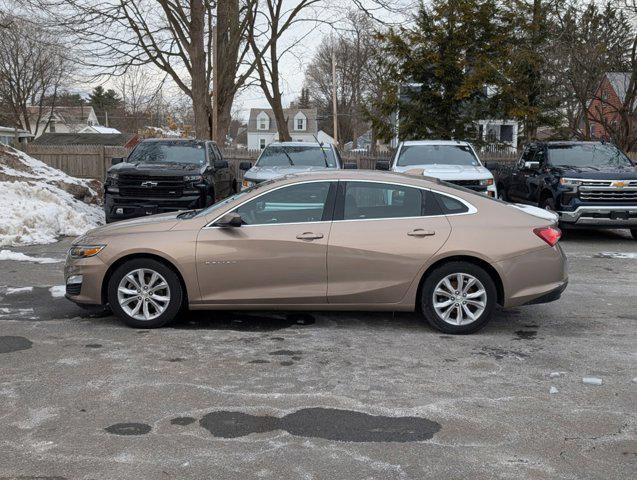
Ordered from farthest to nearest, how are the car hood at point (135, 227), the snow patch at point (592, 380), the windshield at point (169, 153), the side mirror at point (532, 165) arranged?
the windshield at point (169, 153) → the side mirror at point (532, 165) → the car hood at point (135, 227) → the snow patch at point (592, 380)

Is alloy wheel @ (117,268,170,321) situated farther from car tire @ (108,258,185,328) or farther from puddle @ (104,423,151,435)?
puddle @ (104,423,151,435)

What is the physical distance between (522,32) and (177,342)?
61.0 ft

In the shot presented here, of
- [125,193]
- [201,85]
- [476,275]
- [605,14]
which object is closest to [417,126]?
[605,14]

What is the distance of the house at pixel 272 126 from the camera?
82.0m

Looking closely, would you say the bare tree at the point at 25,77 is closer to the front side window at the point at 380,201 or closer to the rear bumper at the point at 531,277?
the front side window at the point at 380,201

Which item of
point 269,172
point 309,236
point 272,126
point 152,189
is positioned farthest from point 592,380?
point 272,126

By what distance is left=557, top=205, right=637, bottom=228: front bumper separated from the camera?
12336mm

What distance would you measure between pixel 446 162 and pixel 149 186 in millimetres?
6002

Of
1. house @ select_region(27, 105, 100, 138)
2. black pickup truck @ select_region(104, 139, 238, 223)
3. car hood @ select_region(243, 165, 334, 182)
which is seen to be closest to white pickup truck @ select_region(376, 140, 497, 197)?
car hood @ select_region(243, 165, 334, 182)

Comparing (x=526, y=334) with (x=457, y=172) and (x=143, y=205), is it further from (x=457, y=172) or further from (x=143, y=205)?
(x=143, y=205)

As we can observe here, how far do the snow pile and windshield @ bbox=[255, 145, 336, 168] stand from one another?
3.95 meters

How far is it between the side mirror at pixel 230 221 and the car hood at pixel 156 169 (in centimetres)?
728

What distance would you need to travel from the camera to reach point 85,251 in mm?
6605

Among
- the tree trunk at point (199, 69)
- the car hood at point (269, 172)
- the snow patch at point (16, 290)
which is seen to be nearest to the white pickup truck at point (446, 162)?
the car hood at point (269, 172)
